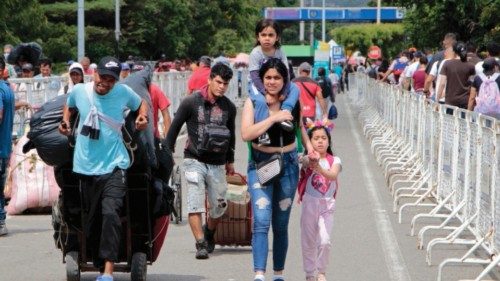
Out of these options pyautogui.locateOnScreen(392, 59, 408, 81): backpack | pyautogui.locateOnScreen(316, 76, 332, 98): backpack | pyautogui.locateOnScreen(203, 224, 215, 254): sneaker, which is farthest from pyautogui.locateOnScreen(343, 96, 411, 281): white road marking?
pyautogui.locateOnScreen(392, 59, 408, 81): backpack

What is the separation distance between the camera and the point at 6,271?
11.0m

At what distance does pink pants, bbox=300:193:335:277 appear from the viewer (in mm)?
9688

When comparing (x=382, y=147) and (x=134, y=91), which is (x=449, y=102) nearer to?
(x=382, y=147)

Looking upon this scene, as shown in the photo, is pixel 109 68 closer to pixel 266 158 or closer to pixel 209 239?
pixel 266 158

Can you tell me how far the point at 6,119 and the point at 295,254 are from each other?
344cm

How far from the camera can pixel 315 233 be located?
9.75 metres

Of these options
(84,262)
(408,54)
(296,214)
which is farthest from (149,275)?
(408,54)

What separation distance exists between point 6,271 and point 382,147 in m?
14.0

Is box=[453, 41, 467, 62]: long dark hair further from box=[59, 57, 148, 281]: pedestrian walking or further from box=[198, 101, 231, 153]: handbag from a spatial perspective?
box=[59, 57, 148, 281]: pedestrian walking

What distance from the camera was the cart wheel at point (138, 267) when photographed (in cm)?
984

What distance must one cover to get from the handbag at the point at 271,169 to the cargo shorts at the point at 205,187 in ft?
8.19

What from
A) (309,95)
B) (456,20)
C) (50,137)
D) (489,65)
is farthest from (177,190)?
(456,20)

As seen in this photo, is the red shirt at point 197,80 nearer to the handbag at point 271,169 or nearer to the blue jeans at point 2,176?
the blue jeans at point 2,176

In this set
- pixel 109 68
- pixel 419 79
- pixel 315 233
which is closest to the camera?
pixel 109 68
